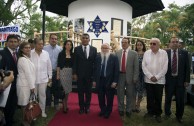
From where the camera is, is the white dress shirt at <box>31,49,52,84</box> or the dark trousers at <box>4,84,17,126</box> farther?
the white dress shirt at <box>31,49,52,84</box>

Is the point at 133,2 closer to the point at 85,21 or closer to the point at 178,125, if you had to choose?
the point at 85,21

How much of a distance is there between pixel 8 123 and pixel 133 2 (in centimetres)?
1087

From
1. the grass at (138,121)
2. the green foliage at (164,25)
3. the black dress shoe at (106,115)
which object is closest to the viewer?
the grass at (138,121)

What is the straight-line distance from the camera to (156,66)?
5.92 m

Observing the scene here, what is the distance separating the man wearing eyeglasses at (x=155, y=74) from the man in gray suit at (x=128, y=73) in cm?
28

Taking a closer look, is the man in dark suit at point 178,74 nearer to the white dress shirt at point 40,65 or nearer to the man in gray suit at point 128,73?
the man in gray suit at point 128,73

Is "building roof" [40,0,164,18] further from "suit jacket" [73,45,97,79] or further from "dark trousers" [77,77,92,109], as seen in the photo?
"dark trousers" [77,77,92,109]

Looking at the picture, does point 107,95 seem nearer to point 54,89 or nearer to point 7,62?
point 54,89

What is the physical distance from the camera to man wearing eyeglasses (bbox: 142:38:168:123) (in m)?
5.87

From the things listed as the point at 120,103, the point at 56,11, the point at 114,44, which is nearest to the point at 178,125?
the point at 120,103

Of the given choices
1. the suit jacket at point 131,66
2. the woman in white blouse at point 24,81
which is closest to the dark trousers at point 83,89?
the suit jacket at point 131,66

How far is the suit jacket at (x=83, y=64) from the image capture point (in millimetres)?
6273

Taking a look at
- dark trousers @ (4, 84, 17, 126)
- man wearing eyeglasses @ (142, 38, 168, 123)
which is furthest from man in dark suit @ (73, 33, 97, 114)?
dark trousers @ (4, 84, 17, 126)

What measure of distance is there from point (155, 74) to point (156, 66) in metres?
0.19
